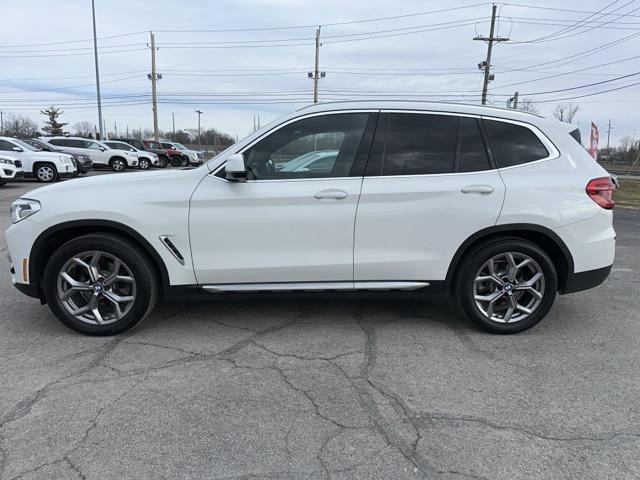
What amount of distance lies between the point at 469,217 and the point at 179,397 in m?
2.49

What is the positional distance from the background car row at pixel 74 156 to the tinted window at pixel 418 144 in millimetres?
15961

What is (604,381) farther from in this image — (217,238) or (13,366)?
(13,366)

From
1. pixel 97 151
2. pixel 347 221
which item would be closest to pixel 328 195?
pixel 347 221

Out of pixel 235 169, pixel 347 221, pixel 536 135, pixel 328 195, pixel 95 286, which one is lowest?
pixel 95 286

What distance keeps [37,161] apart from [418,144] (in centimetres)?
1797

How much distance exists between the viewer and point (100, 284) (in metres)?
4.00

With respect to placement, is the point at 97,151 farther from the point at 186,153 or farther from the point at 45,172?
the point at 186,153

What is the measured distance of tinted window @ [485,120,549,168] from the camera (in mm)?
4074

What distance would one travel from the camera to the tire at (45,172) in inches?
725

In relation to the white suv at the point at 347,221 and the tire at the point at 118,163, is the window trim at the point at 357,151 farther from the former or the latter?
the tire at the point at 118,163

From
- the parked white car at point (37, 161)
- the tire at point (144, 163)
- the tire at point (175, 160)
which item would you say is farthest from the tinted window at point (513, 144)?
the tire at point (175, 160)

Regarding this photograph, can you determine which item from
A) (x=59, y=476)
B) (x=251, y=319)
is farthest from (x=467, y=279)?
(x=59, y=476)

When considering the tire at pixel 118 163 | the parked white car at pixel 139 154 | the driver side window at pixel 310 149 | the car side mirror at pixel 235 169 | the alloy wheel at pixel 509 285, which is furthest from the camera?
the parked white car at pixel 139 154

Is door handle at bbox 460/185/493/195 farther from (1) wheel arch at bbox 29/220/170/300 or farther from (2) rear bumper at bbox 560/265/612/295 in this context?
(1) wheel arch at bbox 29/220/170/300
